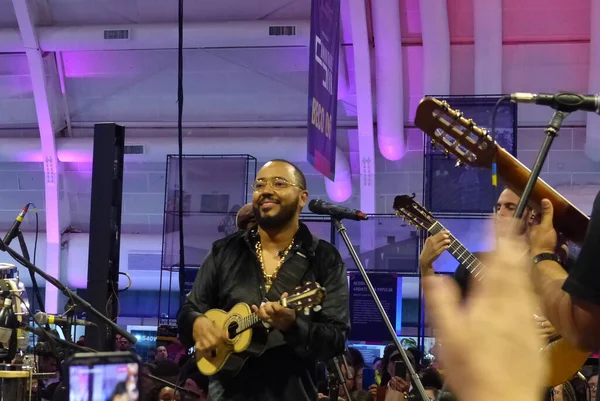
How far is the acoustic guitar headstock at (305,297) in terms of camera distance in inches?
144

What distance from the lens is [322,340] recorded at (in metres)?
3.70

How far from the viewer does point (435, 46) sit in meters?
11.3

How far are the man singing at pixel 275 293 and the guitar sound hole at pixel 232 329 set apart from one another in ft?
0.12

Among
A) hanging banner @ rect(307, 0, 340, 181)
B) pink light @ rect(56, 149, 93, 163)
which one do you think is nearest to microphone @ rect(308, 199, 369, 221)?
hanging banner @ rect(307, 0, 340, 181)

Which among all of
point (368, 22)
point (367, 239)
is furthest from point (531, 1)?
point (367, 239)

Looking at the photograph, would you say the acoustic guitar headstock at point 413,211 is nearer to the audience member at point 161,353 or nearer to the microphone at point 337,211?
the microphone at point 337,211

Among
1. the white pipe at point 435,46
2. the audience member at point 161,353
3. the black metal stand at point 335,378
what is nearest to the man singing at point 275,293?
the black metal stand at point 335,378

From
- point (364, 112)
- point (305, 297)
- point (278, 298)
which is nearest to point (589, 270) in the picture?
point (305, 297)

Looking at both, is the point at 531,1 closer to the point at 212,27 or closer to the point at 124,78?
the point at 212,27

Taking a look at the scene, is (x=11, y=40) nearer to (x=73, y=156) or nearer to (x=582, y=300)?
(x=73, y=156)

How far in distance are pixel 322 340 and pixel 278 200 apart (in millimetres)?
786

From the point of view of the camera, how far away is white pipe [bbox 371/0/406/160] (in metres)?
11.3

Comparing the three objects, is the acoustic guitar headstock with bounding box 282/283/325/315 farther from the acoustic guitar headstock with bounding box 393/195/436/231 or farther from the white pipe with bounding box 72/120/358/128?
the white pipe with bounding box 72/120/358/128

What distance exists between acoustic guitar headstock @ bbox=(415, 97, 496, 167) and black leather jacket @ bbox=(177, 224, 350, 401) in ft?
2.81
